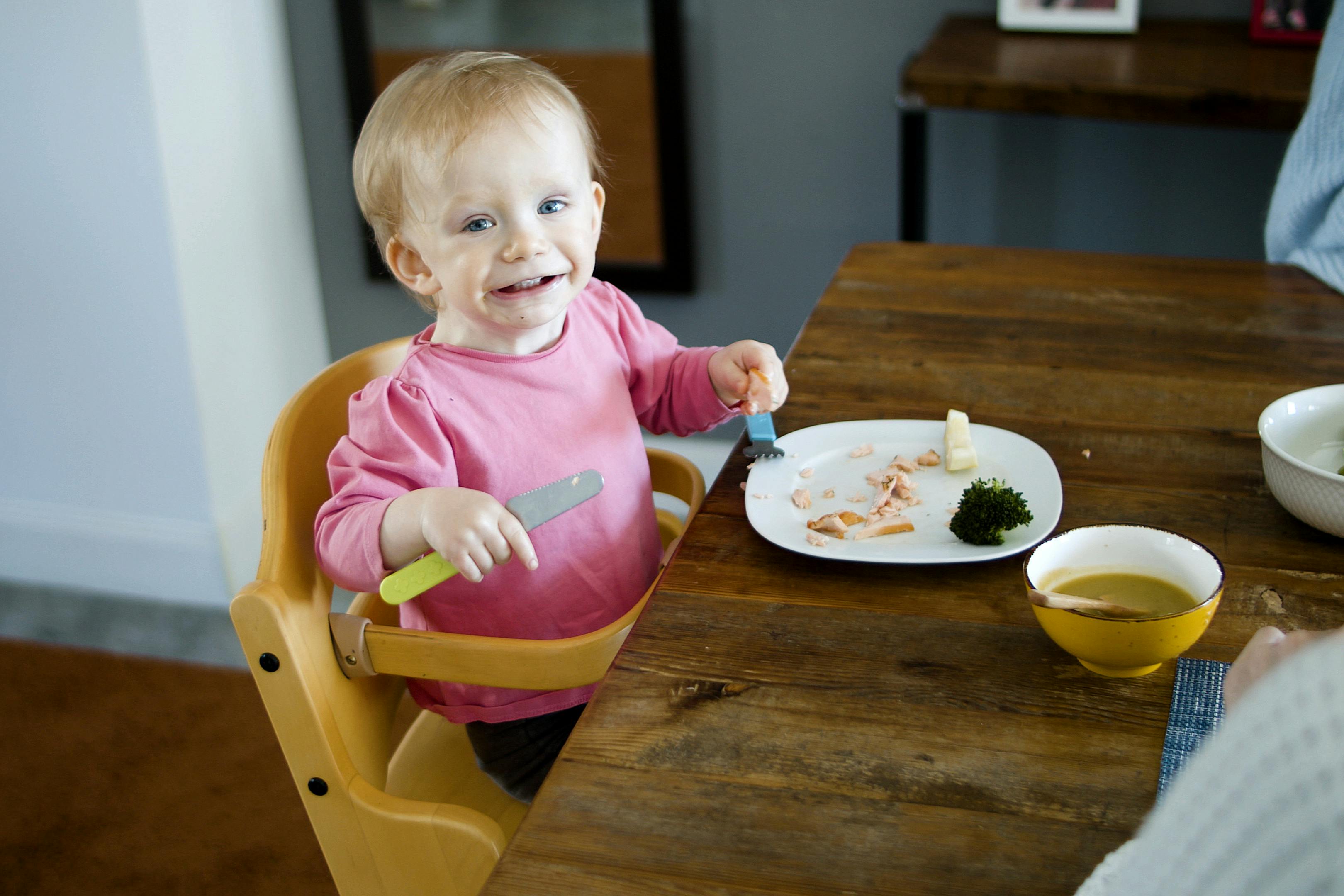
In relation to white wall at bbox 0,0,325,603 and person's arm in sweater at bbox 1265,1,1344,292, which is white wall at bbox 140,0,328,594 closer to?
white wall at bbox 0,0,325,603

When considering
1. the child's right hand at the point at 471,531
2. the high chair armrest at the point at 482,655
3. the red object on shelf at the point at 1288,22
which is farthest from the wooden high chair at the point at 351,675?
the red object on shelf at the point at 1288,22

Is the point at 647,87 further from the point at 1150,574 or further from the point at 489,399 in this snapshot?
the point at 1150,574

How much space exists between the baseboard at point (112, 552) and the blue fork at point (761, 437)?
1.66 m

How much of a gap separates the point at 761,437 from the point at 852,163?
4.75ft

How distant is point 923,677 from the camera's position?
0.74 m

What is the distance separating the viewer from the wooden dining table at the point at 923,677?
604mm

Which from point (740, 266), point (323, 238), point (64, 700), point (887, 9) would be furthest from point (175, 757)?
point (887, 9)

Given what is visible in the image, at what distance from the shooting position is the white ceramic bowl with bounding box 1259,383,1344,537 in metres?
0.85

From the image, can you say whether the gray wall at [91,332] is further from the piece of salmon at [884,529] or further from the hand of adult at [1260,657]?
the hand of adult at [1260,657]

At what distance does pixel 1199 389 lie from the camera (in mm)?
1146

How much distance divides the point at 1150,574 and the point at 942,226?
65.8 inches

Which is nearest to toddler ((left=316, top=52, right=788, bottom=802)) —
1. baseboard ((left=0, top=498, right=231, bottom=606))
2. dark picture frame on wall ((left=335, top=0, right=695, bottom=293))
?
dark picture frame on wall ((left=335, top=0, right=695, bottom=293))

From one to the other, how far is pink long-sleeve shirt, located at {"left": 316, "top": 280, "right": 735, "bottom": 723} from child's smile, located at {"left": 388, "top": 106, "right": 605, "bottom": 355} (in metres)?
0.07

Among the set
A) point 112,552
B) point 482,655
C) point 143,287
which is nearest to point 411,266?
point 482,655
